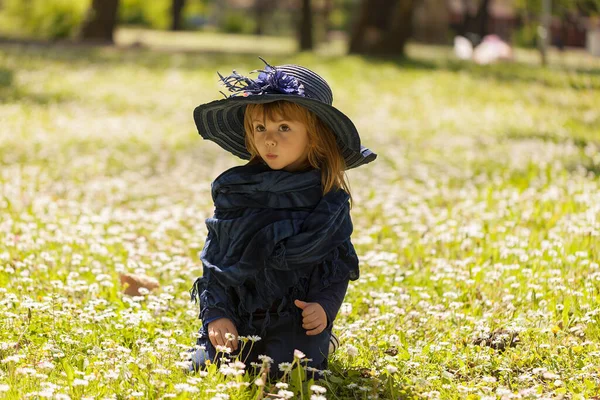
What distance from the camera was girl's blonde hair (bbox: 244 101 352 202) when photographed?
13.0 feet

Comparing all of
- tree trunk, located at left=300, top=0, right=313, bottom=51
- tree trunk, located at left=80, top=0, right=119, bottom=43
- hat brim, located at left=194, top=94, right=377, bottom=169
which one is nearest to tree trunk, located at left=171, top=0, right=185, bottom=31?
tree trunk, located at left=300, top=0, right=313, bottom=51

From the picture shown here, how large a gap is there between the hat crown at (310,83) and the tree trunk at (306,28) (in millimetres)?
33427

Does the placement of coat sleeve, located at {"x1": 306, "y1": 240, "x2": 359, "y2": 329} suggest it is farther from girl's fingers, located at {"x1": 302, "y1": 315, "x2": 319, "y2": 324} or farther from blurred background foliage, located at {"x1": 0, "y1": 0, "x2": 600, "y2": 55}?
blurred background foliage, located at {"x1": 0, "y1": 0, "x2": 600, "y2": 55}

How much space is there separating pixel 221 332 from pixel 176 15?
54.4 meters

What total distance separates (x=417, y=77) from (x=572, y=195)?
1522cm

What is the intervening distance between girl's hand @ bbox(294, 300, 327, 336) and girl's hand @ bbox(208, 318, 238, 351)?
0.99 ft

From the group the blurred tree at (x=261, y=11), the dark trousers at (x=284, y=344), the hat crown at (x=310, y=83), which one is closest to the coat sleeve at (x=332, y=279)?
the dark trousers at (x=284, y=344)

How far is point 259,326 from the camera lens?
4086 mm

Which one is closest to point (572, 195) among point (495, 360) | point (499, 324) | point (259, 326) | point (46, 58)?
point (499, 324)

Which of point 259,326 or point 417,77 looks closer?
point 259,326

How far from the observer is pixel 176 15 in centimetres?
5662

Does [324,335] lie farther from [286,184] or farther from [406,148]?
[406,148]

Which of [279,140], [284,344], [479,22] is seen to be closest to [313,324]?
[284,344]

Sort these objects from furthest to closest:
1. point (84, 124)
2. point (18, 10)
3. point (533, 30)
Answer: point (533, 30)
point (18, 10)
point (84, 124)
